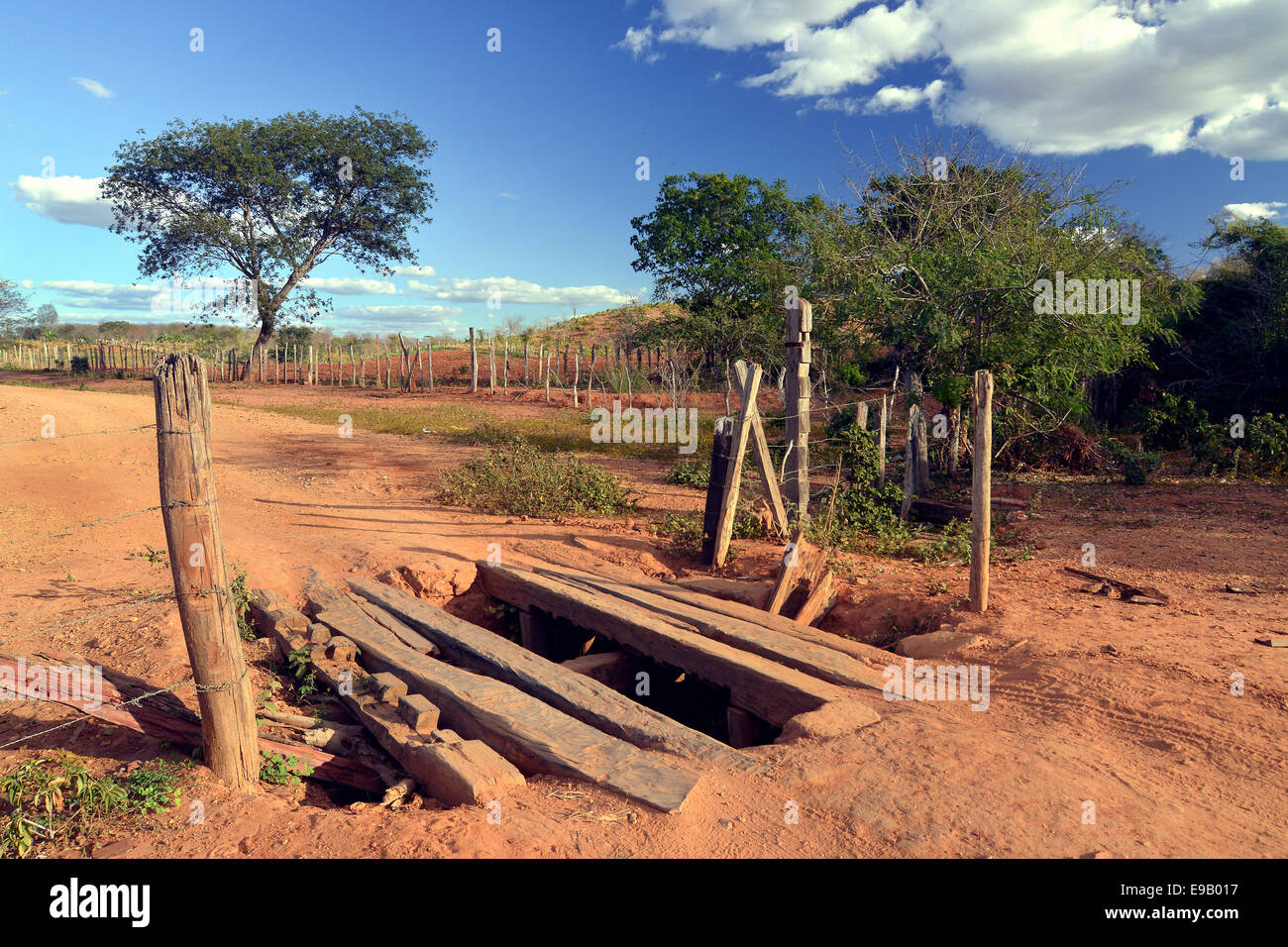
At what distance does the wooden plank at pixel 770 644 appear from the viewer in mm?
4570

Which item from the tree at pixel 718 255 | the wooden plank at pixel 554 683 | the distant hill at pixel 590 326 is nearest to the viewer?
the wooden plank at pixel 554 683

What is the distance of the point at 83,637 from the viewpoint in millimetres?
5086

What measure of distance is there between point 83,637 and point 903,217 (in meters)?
12.1

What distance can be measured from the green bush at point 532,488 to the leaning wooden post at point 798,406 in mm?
2367

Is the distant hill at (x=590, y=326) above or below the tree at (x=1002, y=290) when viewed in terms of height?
above

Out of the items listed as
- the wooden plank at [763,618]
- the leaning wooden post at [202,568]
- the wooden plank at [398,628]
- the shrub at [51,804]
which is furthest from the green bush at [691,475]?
the shrub at [51,804]

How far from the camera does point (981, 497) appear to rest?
5516 mm

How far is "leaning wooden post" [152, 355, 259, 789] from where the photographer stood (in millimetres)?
3291
